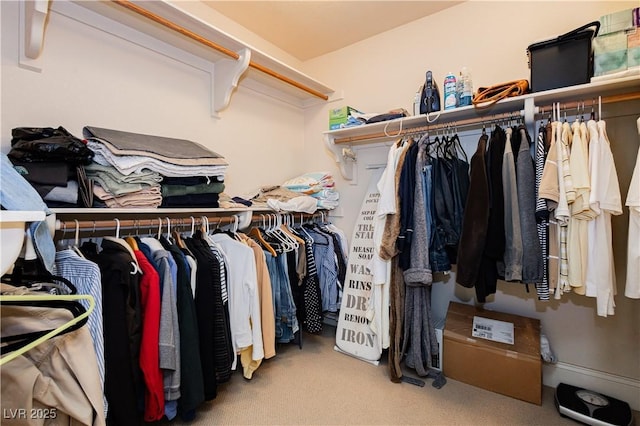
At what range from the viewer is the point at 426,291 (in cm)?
200

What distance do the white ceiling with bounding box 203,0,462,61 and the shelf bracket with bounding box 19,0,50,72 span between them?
1.07 metres

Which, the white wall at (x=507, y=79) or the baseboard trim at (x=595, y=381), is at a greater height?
the white wall at (x=507, y=79)

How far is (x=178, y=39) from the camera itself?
1.93 metres

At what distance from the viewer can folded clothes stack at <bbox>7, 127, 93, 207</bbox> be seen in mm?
1242

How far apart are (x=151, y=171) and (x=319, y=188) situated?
1.35 m

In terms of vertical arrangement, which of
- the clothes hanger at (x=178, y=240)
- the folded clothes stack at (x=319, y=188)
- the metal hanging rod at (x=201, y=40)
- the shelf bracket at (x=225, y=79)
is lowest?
the clothes hanger at (x=178, y=240)

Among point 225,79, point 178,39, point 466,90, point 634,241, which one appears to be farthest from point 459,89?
point 178,39

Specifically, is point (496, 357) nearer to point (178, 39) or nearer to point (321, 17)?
point (321, 17)

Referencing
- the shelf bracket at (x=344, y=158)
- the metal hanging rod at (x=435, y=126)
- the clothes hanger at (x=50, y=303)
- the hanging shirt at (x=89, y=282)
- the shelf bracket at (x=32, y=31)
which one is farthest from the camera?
the shelf bracket at (x=344, y=158)

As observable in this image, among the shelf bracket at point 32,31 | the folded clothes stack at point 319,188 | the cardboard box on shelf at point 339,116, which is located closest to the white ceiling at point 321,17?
the cardboard box on shelf at point 339,116

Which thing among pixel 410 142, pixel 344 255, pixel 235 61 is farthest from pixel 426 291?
pixel 235 61

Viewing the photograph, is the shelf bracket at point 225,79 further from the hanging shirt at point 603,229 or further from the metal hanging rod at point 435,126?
the hanging shirt at point 603,229

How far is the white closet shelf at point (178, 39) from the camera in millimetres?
1454

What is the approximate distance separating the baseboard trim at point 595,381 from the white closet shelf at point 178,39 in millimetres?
2686
